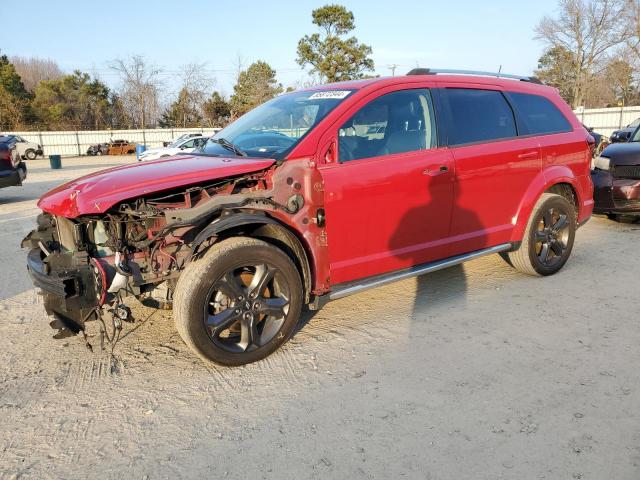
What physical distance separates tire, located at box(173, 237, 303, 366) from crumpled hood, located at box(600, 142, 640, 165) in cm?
606

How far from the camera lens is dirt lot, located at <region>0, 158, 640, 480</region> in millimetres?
2402

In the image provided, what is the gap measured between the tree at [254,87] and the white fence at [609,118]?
91.4ft

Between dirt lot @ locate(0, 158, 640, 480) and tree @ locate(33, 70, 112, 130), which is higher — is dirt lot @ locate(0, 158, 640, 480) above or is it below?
below

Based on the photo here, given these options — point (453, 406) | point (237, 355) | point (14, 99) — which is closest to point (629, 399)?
point (453, 406)

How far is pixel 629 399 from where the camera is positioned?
9.36 ft

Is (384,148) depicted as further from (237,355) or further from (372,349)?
(237,355)

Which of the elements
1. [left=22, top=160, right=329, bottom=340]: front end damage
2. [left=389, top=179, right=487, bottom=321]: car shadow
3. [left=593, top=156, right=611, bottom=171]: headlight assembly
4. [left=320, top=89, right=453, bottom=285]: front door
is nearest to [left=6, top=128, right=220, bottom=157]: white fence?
[left=593, top=156, right=611, bottom=171]: headlight assembly

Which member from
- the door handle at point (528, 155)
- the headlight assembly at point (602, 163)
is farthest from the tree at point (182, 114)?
the door handle at point (528, 155)

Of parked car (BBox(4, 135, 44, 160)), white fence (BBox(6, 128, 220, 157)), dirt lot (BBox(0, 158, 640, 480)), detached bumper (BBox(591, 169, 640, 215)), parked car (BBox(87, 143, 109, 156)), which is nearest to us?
dirt lot (BBox(0, 158, 640, 480))

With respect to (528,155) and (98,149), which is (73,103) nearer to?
(98,149)

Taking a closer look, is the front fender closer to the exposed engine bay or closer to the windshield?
the windshield

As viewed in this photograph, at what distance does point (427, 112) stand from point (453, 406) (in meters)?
2.38

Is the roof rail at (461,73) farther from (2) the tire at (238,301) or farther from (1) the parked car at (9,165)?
(1) the parked car at (9,165)

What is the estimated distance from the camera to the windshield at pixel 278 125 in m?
3.60
